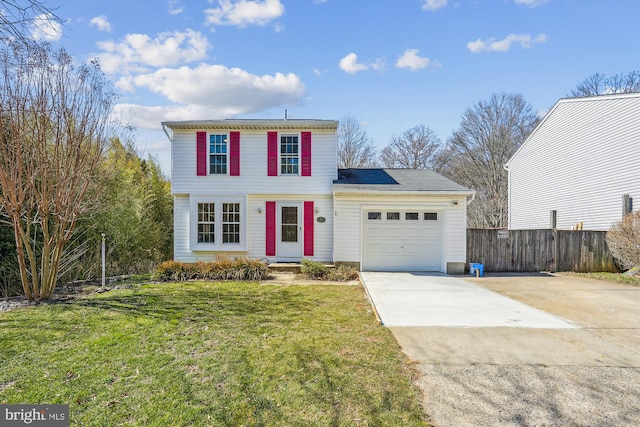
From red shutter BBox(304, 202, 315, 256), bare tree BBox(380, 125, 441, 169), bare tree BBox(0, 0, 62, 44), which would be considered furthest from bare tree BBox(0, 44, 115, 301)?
bare tree BBox(380, 125, 441, 169)

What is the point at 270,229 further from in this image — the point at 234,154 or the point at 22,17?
the point at 22,17

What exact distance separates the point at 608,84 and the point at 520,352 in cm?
3164

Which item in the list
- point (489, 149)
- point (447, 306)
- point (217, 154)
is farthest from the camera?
→ point (489, 149)

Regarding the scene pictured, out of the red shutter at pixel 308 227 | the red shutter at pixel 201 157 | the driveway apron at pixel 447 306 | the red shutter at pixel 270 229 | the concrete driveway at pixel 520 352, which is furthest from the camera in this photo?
the red shutter at pixel 201 157

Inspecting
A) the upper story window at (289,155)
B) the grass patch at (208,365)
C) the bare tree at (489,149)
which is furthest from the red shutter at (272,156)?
the bare tree at (489,149)

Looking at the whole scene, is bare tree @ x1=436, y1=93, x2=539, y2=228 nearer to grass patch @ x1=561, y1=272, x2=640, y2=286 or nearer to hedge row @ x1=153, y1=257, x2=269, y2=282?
grass patch @ x1=561, y1=272, x2=640, y2=286

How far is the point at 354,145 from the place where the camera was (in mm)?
27734

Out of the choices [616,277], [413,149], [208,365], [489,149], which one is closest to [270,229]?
[208,365]

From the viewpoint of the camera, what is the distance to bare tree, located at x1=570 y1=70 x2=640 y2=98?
76.0 feet

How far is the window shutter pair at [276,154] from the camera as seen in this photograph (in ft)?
37.2

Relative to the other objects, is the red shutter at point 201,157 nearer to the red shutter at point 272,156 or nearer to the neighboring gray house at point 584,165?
the red shutter at point 272,156

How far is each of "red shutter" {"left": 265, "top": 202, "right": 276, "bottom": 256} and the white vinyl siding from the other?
2.25 metres

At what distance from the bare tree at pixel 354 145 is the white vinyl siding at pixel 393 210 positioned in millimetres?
16727

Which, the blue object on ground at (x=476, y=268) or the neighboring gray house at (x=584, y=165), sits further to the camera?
the neighboring gray house at (x=584, y=165)
